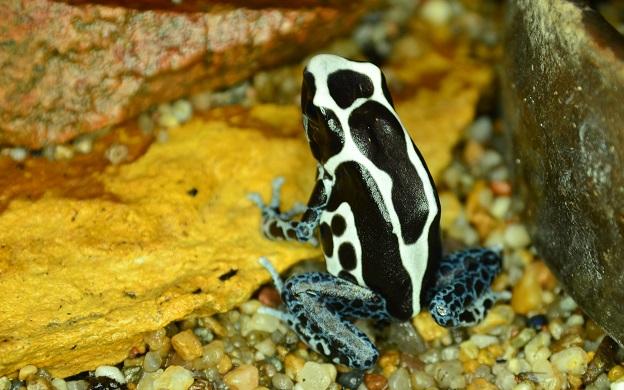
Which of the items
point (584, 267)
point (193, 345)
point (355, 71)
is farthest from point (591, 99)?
point (193, 345)

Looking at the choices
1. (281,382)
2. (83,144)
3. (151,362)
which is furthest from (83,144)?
(281,382)

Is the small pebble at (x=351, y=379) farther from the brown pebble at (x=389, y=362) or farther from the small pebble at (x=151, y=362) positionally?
the small pebble at (x=151, y=362)

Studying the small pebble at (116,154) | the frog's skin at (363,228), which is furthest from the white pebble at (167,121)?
the frog's skin at (363,228)

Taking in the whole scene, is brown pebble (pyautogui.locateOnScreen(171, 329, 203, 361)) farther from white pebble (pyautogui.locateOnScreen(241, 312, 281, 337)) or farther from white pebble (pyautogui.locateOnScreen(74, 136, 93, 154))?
white pebble (pyautogui.locateOnScreen(74, 136, 93, 154))

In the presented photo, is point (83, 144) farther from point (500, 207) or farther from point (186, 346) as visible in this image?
point (500, 207)

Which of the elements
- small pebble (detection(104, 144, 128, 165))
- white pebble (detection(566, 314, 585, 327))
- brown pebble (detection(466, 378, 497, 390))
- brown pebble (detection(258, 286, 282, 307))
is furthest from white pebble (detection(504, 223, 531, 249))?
small pebble (detection(104, 144, 128, 165))

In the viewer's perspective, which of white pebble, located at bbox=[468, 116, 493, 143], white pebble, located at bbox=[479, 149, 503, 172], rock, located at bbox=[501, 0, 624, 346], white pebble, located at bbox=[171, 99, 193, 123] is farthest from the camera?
white pebble, located at bbox=[468, 116, 493, 143]

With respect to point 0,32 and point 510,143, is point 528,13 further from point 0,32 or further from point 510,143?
point 0,32
